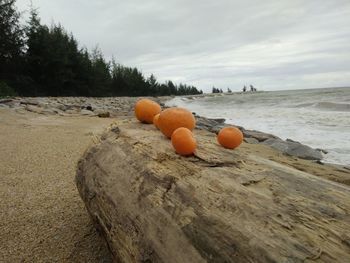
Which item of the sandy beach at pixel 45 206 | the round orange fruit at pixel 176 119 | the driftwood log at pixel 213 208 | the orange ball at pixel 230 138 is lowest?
the sandy beach at pixel 45 206

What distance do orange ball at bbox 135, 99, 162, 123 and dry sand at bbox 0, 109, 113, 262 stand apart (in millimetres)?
502

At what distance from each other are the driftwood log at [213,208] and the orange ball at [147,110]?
0.65 m

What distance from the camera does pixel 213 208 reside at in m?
1.66

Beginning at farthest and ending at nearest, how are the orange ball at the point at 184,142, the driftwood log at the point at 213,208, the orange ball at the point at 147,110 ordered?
the orange ball at the point at 147,110 < the orange ball at the point at 184,142 < the driftwood log at the point at 213,208

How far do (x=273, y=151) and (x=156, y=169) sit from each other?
16.4 feet

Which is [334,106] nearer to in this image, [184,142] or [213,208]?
[184,142]

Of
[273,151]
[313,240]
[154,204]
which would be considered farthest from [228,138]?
[273,151]

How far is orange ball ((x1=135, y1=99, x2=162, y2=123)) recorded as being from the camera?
10.4 ft

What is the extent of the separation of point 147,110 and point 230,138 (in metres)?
0.98

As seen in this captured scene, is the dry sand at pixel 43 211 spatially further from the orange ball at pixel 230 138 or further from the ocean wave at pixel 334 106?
the ocean wave at pixel 334 106

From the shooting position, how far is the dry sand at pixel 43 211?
2.59m

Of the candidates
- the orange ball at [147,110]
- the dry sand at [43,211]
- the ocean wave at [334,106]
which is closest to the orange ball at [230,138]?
the orange ball at [147,110]

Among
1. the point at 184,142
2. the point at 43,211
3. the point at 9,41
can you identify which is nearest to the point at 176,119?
the point at 184,142

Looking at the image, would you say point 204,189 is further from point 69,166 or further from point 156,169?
point 69,166
